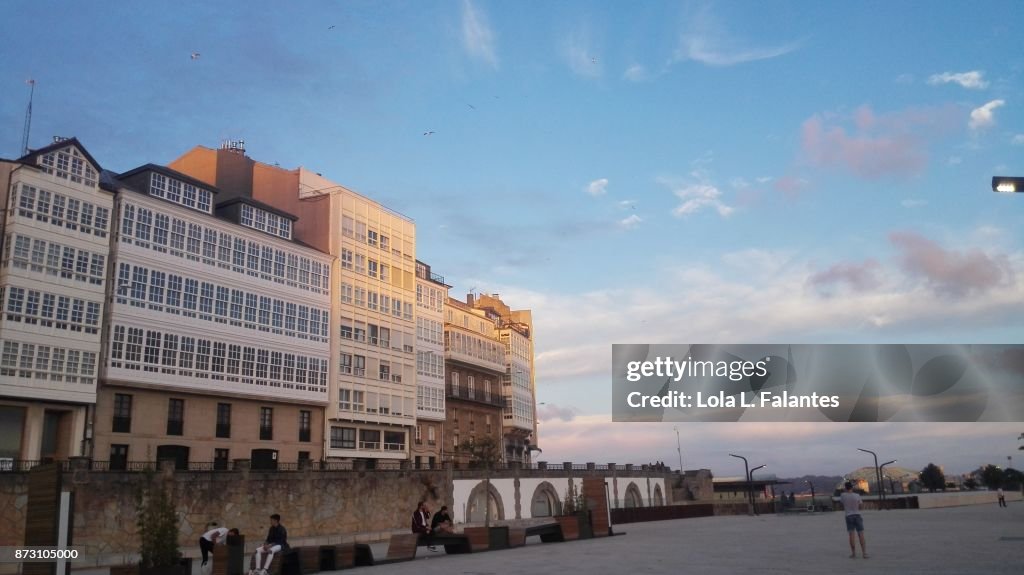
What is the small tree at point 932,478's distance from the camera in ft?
408

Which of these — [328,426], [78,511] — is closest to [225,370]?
[328,426]

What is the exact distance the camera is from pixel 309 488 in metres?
40.8

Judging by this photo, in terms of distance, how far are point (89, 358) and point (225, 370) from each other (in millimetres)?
7149

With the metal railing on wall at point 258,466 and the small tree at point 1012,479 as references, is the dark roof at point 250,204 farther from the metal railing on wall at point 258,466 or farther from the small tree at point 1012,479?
the small tree at point 1012,479

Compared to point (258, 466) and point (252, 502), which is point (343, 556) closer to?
point (252, 502)

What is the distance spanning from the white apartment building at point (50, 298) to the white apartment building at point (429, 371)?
950 inches

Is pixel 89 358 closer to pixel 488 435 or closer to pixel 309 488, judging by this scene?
pixel 309 488

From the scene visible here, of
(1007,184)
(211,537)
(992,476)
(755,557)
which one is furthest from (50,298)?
(992,476)

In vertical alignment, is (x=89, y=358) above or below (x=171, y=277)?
below

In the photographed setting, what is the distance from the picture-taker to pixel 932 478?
125750mm

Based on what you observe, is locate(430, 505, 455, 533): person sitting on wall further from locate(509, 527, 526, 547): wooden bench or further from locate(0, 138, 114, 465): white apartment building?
locate(0, 138, 114, 465): white apartment building

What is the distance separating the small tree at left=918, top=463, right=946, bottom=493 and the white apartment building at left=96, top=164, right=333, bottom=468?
106599 mm

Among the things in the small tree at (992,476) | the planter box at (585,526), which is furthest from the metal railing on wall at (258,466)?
the small tree at (992,476)

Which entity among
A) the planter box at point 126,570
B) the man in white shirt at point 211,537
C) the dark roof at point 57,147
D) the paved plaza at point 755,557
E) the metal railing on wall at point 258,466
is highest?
the dark roof at point 57,147
